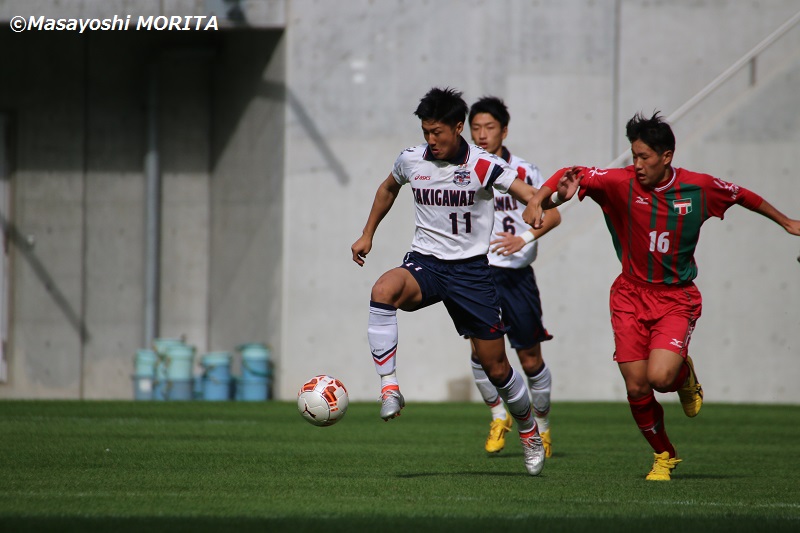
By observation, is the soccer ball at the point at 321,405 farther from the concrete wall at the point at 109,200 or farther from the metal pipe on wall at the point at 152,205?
the metal pipe on wall at the point at 152,205

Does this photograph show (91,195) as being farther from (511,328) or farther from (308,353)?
(511,328)

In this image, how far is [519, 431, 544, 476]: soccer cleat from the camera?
7.16m

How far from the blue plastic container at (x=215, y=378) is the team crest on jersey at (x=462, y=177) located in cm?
951

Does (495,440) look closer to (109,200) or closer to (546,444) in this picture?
(546,444)

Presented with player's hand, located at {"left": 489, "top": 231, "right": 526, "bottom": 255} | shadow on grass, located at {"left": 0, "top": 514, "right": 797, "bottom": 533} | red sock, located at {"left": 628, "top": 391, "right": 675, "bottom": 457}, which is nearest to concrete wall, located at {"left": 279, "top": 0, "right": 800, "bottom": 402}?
red sock, located at {"left": 628, "top": 391, "right": 675, "bottom": 457}

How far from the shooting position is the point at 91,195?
17828 mm

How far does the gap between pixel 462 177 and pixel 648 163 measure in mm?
1098

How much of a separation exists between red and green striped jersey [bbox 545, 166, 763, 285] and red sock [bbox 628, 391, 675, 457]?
72cm

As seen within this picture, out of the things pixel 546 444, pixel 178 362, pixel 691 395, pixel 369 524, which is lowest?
pixel 178 362

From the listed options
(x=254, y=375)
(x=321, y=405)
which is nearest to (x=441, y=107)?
(x=321, y=405)

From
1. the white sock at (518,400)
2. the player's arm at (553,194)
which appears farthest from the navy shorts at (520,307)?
the player's arm at (553,194)

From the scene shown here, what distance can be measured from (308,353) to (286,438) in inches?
237

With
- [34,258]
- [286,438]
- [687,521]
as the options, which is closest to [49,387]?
[34,258]

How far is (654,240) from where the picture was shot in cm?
709
